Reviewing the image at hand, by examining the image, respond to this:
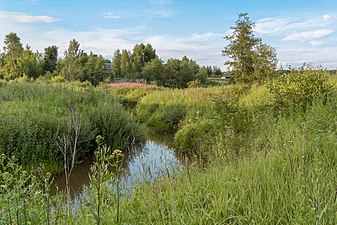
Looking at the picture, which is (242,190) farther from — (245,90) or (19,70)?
(19,70)

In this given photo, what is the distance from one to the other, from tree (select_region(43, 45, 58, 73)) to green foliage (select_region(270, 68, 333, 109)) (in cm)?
3044

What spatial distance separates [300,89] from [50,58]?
32.3 meters

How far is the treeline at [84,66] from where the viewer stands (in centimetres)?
2761

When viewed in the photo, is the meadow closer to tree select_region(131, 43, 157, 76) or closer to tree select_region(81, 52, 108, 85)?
tree select_region(81, 52, 108, 85)

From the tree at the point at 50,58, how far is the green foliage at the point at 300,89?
30443 millimetres

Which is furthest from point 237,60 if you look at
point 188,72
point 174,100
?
point 188,72

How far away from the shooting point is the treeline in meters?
27.6

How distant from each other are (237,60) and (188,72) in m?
16.9

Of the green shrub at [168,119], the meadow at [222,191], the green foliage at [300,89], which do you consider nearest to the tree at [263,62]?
the green shrub at [168,119]

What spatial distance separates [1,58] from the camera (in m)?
32.4

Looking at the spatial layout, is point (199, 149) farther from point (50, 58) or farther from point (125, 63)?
point (50, 58)

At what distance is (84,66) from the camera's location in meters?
30.4

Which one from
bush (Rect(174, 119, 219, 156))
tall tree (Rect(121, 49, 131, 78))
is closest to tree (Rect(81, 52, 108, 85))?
tall tree (Rect(121, 49, 131, 78))

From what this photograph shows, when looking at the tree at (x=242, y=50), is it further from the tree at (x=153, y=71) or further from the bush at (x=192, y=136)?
the tree at (x=153, y=71)
